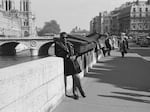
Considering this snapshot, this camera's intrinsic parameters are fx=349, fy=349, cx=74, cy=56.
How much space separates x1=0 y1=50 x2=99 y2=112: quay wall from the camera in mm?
3895

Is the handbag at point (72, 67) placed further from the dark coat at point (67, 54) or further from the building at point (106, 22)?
the building at point (106, 22)

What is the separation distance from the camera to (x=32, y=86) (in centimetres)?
476

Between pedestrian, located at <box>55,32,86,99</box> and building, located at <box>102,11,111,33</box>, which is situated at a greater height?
building, located at <box>102,11,111,33</box>

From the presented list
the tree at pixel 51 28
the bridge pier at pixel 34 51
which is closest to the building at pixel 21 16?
the tree at pixel 51 28

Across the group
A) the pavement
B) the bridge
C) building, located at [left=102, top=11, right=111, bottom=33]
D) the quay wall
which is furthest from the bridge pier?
building, located at [left=102, top=11, right=111, bottom=33]

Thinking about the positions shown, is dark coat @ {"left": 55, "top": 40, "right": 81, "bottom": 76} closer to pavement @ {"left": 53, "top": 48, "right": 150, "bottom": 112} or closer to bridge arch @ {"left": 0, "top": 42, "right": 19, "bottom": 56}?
pavement @ {"left": 53, "top": 48, "right": 150, "bottom": 112}

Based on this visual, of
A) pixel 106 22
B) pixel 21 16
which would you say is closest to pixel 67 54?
pixel 21 16

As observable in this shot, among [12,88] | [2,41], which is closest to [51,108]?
[12,88]

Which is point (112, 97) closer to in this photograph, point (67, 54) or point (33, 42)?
point (67, 54)

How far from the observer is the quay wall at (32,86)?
3895mm

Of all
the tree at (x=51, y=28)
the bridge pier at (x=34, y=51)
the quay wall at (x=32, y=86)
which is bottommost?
the bridge pier at (x=34, y=51)

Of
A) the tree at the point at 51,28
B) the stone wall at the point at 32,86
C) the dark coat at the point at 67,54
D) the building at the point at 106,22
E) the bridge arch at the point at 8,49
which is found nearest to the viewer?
the stone wall at the point at 32,86

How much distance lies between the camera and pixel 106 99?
693 cm

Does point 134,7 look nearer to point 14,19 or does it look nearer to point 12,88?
point 14,19
